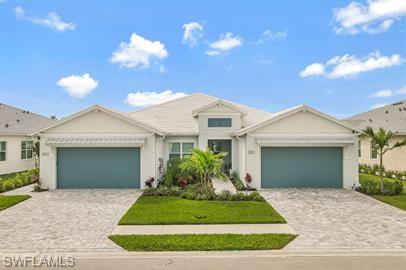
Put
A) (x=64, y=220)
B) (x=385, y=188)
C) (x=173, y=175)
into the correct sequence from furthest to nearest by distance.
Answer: (x=173, y=175) < (x=385, y=188) < (x=64, y=220)

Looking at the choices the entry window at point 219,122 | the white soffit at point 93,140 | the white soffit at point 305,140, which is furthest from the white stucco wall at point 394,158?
the white soffit at point 93,140

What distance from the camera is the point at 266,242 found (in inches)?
362

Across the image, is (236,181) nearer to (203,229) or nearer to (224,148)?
(224,148)

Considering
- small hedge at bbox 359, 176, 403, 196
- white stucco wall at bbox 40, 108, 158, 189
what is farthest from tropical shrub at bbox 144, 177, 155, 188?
small hedge at bbox 359, 176, 403, 196

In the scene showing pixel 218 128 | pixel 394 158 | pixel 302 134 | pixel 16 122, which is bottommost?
pixel 394 158

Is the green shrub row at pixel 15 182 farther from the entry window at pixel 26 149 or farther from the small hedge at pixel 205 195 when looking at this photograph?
the small hedge at pixel 205 195

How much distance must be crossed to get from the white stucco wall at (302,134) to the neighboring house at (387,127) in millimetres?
3127

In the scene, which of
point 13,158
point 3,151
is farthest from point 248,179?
point 13,158

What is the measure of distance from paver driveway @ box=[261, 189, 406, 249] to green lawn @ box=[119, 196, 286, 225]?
0.97 meters

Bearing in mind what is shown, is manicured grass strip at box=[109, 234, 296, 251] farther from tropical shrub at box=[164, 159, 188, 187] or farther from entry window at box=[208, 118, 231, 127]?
entry window at box=[208, 118, 231, 127]

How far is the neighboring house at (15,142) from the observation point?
25.8 metres

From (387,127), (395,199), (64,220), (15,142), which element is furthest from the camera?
(387,127)

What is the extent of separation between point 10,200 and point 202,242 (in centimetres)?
1171

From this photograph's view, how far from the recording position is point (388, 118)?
30094 mm
